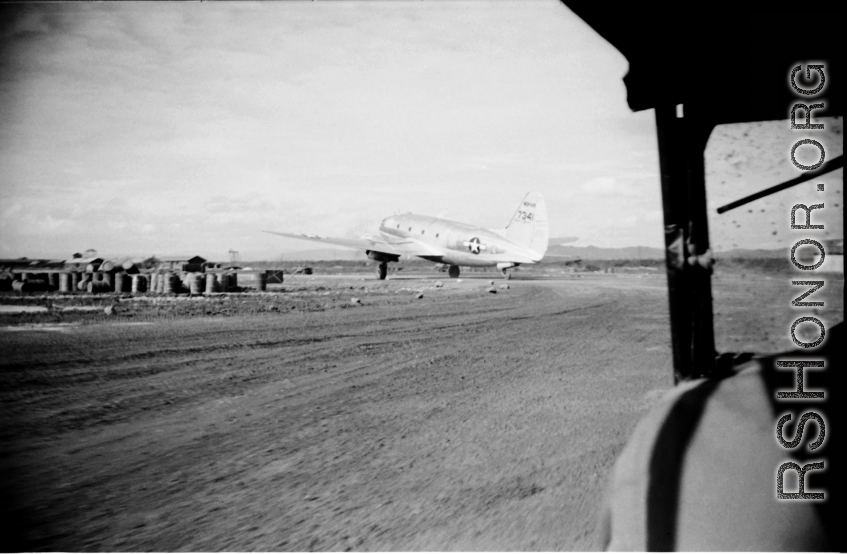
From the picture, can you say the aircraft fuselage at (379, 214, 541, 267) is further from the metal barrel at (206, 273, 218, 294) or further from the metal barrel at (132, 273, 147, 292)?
the metal barrel at (132, 273, 147, 292)

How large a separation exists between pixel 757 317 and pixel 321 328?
9717 mm

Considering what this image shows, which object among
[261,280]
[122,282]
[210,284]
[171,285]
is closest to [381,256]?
[261,280]

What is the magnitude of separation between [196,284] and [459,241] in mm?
16832

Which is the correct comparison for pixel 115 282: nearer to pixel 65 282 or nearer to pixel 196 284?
pixel 65 282

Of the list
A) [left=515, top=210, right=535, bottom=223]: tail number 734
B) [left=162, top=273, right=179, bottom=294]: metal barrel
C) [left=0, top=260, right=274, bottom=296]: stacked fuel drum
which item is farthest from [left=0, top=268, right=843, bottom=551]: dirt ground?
[left=515, top=210, right=535, bottom=223]: tail number 734

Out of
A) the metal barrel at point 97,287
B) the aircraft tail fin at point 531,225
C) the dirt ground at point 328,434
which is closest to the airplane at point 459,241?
the aircraft tail fin at point 531,225

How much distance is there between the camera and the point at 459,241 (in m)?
33.2

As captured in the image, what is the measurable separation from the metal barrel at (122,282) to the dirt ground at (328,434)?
1181 centimetres

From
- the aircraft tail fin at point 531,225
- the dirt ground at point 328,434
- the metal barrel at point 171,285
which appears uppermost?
the aircraft tail fin at point 531,225

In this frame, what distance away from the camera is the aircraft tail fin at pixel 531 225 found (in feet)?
111

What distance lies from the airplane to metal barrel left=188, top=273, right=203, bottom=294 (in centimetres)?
1176

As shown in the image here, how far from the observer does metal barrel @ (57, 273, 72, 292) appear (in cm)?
2058

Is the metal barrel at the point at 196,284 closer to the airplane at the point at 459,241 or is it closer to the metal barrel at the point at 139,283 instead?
Answer: the metal barrel at the point at 139,283

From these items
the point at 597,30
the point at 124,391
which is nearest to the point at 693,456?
the point at 597,30
